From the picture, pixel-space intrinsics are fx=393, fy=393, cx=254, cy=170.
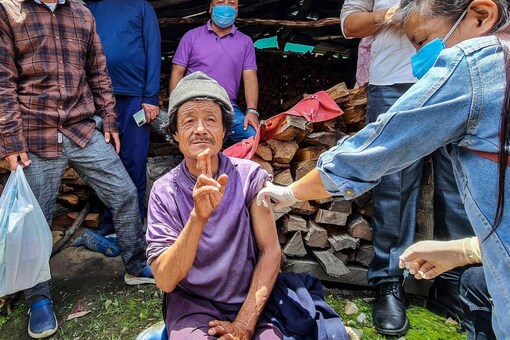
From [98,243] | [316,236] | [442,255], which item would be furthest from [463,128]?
[98,243]

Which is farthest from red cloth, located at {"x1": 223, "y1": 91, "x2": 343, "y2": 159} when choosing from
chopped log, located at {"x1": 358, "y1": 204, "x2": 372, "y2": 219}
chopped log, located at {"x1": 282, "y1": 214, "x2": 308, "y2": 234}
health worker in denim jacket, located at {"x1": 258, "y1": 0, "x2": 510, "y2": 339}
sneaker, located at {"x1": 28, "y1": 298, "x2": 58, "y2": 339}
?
sneaker, located at {"x1": 28, "y1": 298, "x2": 58, "y2": 339}

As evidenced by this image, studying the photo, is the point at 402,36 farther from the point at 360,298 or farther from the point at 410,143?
the point at 360,298

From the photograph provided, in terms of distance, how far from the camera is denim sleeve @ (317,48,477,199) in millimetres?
1052

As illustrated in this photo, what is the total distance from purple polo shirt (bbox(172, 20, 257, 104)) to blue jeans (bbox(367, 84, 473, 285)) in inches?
52.2

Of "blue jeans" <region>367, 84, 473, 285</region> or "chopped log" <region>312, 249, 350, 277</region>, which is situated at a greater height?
"blue jeans" <region>367, 84, 473, 285</region>

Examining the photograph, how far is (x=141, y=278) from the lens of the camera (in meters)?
2.95

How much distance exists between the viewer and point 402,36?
2.34 meters

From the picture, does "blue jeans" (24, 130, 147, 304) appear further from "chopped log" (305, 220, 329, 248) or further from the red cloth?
"chopped log" (305, 220, 329, 248)

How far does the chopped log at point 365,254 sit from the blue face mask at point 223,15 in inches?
86.8

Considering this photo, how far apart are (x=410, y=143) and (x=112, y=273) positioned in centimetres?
272

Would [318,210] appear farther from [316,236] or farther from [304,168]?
[304,168]

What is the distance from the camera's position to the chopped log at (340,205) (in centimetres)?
286

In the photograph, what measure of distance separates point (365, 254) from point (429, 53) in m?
1.94

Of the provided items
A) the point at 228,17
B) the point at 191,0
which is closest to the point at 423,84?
the point at 228,17
